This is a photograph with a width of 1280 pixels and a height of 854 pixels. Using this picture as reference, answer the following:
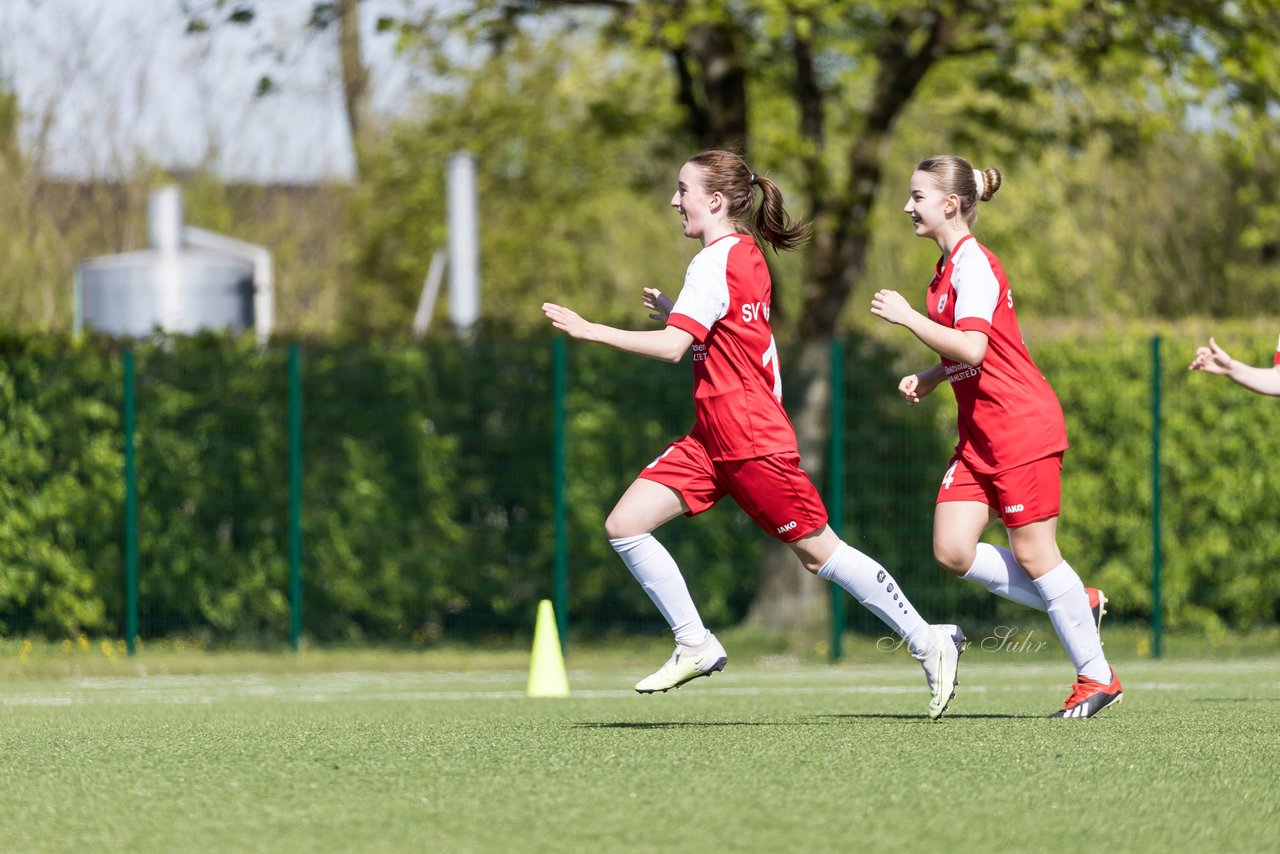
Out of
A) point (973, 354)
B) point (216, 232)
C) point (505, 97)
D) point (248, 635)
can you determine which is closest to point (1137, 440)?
point (248, 635)

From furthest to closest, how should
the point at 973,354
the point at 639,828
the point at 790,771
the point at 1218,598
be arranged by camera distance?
the point at 1218,598, the point at 973,354, the point at 790,771, the point at 639,828

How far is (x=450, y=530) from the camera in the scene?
554 inches

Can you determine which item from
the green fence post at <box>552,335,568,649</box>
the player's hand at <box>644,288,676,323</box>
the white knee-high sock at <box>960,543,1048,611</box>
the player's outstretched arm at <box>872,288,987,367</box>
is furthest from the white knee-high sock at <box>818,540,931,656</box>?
the green fence post at <box>552,335,568,649</box>

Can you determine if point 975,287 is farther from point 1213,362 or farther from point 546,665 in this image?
point 546,665

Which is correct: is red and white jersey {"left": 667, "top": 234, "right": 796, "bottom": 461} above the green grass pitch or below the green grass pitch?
above

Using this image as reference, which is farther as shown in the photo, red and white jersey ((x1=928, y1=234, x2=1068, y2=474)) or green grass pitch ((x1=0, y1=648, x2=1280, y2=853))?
red and white jersey ((x1=928, y1=234, x2=1068, y2=474))

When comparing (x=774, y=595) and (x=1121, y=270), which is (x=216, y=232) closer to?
(x=1121, y=270)

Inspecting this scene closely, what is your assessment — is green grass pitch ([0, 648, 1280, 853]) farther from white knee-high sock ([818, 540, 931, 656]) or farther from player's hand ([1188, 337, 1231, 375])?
player's hand ([1188, 337, 1231, 375])

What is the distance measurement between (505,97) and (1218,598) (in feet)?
50.8

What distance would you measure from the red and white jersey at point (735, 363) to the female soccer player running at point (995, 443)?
2.03 feet

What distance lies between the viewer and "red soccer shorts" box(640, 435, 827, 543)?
6651 mm

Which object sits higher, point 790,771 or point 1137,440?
point 1137,440

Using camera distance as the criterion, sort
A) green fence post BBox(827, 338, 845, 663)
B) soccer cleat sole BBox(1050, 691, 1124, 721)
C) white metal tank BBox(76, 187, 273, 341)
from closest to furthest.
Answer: soccer cleat sole BBox(1050, 691, 1124, 721) < green fence post BBox(827, 338, 845, 663) < white metal tank BBox(76, 187, 273, 341)

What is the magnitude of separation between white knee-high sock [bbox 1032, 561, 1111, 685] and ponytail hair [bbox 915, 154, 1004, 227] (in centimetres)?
134
